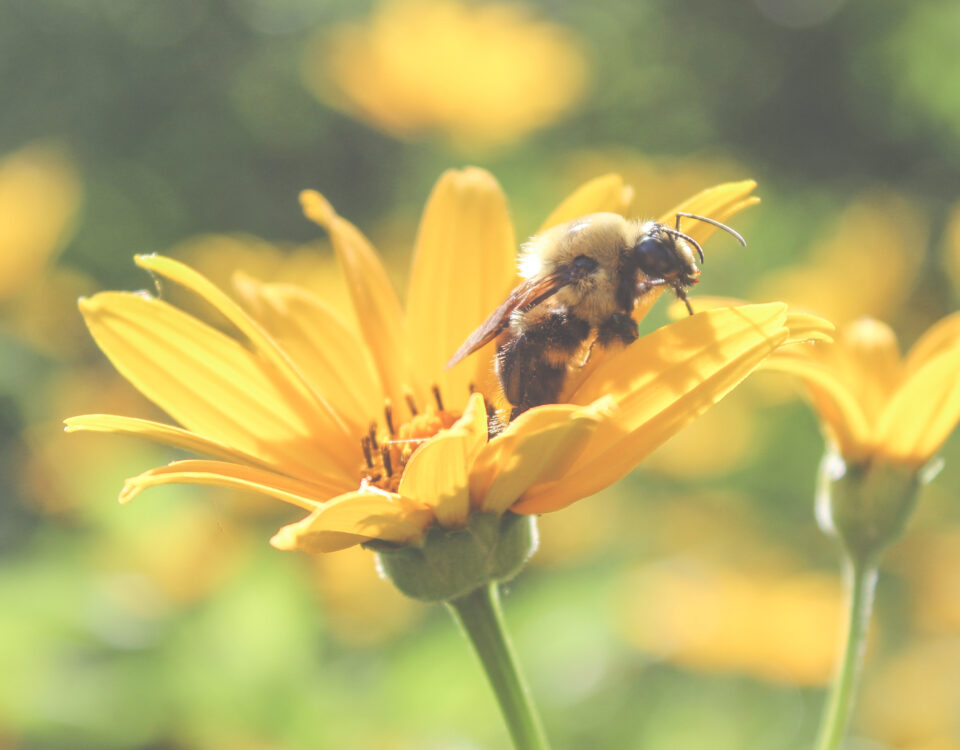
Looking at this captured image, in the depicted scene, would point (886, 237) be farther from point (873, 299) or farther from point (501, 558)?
point (501, 558)

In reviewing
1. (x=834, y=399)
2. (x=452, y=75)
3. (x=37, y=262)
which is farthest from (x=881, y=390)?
(x=452, y=75)

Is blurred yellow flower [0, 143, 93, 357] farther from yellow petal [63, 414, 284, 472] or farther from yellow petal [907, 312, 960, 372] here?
yellow petal [907, 312, 960, 372]

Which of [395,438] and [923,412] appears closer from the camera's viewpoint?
[923,412]

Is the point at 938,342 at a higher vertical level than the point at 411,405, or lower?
lower

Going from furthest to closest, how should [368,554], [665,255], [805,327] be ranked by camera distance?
[368,554], [665,255], [805,327]

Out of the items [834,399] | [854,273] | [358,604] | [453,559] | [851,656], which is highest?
[854,273]

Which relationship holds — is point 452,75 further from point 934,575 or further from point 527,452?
point 527,452

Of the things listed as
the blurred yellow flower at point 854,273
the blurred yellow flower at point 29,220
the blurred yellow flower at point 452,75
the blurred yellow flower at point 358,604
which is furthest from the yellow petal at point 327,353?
the blurred yellow flower at point 452,75

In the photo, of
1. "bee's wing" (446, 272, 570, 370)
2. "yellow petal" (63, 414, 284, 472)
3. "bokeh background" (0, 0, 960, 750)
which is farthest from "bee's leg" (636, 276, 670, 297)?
"bokeh background" (0, 0, 960, 750)

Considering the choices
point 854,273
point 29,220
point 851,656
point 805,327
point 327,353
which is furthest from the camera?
point 854,273
